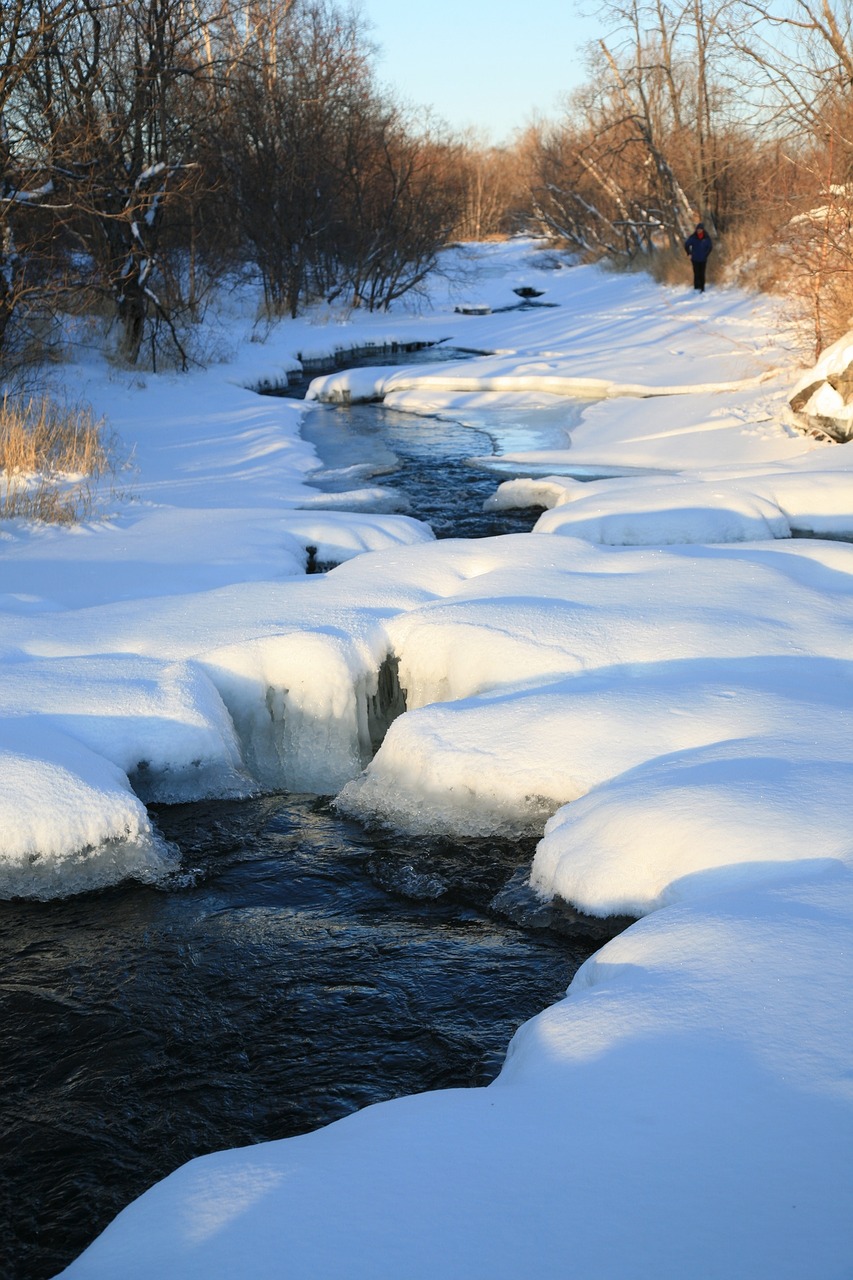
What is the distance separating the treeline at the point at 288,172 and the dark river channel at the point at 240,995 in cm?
816

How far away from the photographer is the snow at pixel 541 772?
73.3 inches

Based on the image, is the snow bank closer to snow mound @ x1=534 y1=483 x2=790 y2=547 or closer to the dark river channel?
the dark river channel

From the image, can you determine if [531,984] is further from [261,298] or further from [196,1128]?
[261,298]

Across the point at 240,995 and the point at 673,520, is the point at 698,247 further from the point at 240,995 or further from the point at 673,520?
the point at 240,995

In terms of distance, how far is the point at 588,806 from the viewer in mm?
3506

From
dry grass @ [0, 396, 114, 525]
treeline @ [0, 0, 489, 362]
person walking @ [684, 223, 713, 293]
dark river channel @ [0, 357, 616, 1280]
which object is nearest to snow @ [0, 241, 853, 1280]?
dark river channel @ [0, 357, 616, 1280]

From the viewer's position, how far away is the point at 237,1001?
3158mm

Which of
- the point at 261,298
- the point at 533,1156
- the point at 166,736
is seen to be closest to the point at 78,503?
the point at 166,736

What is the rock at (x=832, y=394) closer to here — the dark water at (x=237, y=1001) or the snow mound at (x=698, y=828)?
the snow mound at (x=698, y=828)

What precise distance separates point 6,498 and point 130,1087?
5419 millimetres

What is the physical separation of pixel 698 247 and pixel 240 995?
61.6 ft

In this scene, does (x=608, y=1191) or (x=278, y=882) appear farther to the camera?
(x=278, y=882)

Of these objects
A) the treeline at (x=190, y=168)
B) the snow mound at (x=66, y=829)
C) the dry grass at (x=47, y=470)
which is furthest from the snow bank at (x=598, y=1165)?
the treeline at (x=190, y=168)

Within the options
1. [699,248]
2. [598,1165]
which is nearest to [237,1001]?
[598,1165]
